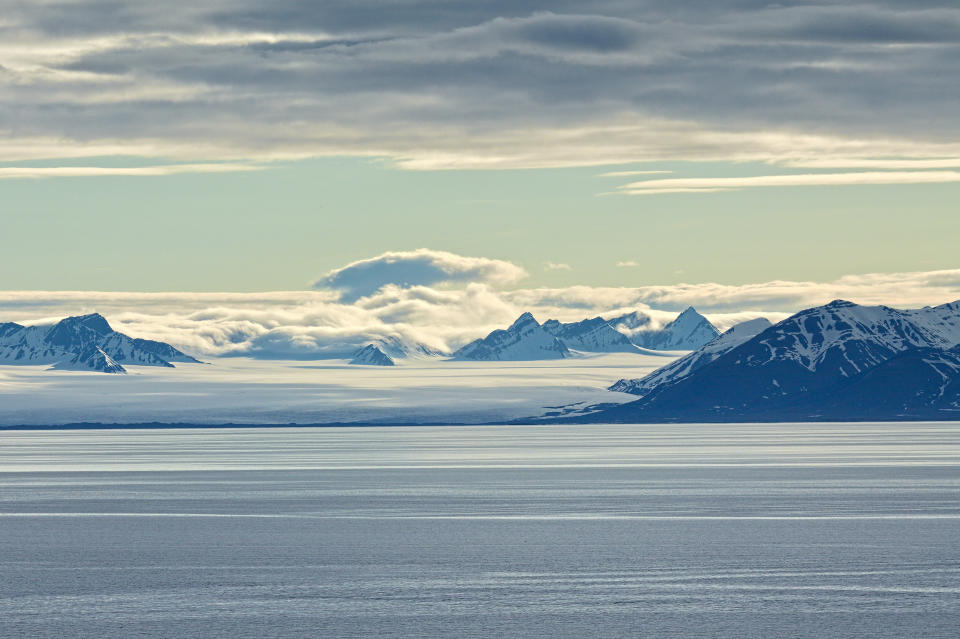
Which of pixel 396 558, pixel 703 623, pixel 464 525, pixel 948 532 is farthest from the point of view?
pixel 464 525

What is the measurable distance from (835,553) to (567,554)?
1071 centimetres

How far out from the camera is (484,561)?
59.3 m

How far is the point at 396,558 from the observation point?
60.6 meters

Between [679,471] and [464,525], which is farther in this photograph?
[679,471]

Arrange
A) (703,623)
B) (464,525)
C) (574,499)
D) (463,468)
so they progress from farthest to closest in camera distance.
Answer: (463,468) < (574,499) < (464,525) < (703,623)

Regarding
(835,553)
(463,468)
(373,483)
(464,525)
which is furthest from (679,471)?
(835,553)

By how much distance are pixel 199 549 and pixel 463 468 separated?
334 feet

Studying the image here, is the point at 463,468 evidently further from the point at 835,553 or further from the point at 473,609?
the point at 473,609

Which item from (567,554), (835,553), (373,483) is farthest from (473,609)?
(373,483)

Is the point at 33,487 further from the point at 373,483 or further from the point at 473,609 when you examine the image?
the point at 473,609

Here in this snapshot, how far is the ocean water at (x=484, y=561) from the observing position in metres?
43.2

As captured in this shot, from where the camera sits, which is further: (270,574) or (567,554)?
(567,554)

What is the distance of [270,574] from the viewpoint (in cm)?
5509

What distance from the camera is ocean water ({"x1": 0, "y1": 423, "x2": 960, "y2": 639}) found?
1702 inches
